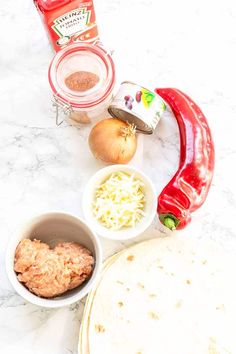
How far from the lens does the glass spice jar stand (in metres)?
1.49

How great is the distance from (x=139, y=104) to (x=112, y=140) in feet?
0.43

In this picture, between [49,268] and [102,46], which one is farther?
[102,46]

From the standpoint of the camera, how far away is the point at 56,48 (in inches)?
62.1

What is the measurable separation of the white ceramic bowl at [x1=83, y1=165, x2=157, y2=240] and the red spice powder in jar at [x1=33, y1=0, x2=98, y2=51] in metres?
0.40

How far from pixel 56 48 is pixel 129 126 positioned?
0.33 metres

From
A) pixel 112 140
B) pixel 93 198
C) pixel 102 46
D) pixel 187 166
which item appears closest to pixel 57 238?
pixel 93 198

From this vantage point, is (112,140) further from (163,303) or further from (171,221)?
(163,303)

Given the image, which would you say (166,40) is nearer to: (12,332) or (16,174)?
(16,174)

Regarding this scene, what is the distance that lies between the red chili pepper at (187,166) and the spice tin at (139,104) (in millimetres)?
65

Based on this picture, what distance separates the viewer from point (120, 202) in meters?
1.49

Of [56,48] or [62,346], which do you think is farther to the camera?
[56,48]

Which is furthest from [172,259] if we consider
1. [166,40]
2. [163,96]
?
[166,40]

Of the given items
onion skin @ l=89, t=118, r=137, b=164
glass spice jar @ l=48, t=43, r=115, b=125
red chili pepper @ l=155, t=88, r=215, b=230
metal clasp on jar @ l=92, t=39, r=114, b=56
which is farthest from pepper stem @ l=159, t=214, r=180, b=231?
metal clasp on jar @ l=92, t=39, r=114, b=56

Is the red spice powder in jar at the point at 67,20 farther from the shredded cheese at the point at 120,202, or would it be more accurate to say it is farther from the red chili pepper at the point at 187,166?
the shredded cheese at the point at 120,202
